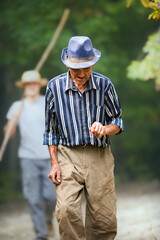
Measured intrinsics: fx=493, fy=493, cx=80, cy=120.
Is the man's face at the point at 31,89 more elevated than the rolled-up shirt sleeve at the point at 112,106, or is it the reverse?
the man's face at the point at 31,89

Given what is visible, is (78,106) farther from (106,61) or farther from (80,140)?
(106,61)

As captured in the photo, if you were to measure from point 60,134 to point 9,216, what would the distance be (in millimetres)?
5118

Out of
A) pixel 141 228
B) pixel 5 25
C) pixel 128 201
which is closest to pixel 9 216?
pixel 128 201

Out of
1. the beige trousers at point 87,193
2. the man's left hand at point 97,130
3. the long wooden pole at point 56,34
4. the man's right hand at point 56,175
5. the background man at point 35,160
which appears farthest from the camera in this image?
the long wooden pole at point 56,34

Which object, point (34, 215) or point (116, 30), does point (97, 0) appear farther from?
point (34, 215)

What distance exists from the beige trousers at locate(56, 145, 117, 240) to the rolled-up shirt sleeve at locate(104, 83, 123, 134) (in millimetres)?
245

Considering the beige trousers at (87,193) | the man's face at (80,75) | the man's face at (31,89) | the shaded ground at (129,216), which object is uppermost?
the man's face at (31,89)

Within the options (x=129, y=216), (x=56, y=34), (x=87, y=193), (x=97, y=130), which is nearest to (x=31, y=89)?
(x=129, y=216)

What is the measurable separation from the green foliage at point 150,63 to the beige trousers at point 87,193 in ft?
13.8

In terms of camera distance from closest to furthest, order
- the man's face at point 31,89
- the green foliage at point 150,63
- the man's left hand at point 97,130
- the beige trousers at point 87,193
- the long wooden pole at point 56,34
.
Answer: the man's left hand at point 97,130, the beige trousers at point 87,193, the man's face at point 31,89, the green foliage at point 150,63, the long wooden pole at point 56,34

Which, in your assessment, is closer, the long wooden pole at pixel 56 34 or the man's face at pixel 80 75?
the man's face at pixel 80 75

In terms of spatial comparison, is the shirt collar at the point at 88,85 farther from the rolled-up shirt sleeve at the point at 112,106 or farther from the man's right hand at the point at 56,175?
the man's right hand at the point at 56,175

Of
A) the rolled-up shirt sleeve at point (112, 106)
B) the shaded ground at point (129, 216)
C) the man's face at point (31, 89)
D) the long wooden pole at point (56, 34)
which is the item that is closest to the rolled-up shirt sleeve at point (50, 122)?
the rolled-up shirt sleeve at point (112, 106)

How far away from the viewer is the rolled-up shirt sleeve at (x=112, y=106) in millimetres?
3924
